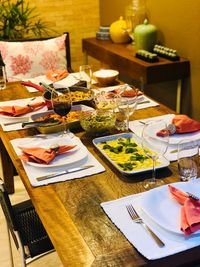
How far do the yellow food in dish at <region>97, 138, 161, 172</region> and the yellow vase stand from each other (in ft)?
8.08

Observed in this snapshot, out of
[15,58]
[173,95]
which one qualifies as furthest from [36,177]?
[173,95]

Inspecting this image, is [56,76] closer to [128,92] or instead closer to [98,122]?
[128,92]

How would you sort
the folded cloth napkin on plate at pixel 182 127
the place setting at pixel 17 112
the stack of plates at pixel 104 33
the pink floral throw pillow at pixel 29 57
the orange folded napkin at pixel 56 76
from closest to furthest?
the folded cloth napkin on plate at pixel 182 127, the place setting at pixel 17 112, the orange folded napkin at pixel 56 76, the pink floral throw pillow at pixel 29 57, the stack of plates at pixel 104 33

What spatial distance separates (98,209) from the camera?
1283 mm

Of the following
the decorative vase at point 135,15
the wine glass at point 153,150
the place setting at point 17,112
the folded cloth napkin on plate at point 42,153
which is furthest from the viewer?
the decorative vase at point 135,15

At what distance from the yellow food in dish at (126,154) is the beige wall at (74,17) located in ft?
10.6

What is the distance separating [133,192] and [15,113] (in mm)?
946

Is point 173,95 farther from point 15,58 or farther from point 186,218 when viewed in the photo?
point 186,218

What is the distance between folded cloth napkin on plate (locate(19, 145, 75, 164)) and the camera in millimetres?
1547

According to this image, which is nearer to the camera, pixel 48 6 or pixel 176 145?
pixel 176 145

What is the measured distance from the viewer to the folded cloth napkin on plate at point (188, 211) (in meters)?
1.12

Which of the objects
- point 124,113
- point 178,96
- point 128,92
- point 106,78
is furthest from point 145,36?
point 124,113

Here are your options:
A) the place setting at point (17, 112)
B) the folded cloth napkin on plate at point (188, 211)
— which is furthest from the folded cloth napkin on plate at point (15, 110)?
the folded cloth napkin on plate at point (188, 211)

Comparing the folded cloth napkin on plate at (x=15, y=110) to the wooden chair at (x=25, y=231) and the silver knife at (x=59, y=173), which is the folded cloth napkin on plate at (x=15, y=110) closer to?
the wooden chair at (x=25, y=231)
